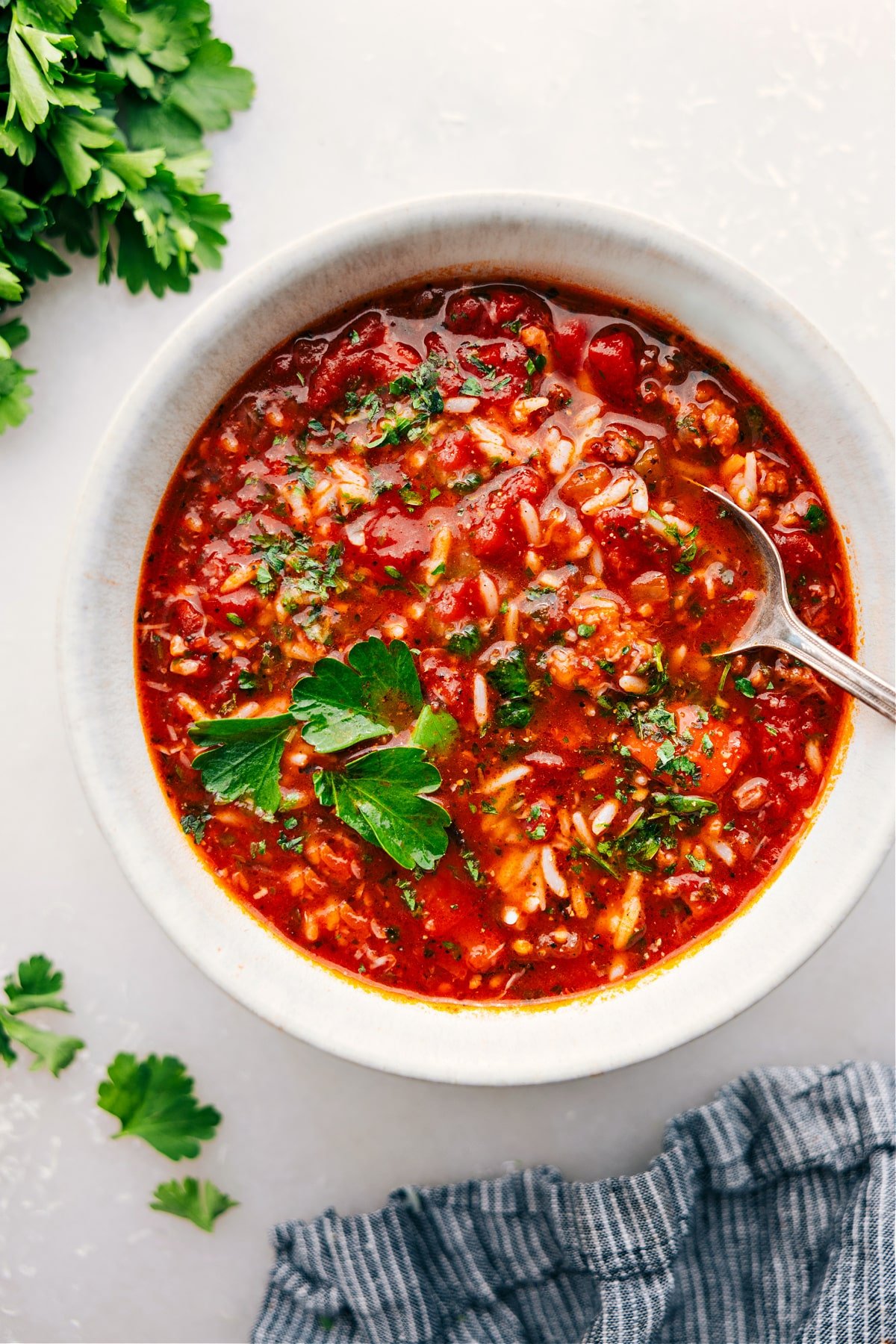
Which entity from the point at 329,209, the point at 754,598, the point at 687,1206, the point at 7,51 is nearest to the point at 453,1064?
the point at 687,1206

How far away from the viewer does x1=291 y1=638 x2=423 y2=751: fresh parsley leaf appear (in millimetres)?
2725

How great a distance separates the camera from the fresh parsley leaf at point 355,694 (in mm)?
2725

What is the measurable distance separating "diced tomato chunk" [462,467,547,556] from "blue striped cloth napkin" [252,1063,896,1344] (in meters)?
1.97

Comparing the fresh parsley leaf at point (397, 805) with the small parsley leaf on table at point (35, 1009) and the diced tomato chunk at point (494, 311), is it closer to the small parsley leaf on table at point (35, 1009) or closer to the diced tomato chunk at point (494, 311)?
the diced tomato chunk at point (494, 311)

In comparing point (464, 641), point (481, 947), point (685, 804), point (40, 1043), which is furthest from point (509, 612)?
point (40, 1043)

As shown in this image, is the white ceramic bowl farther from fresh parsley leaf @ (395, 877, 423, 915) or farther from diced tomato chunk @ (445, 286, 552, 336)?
fresh parsley leaf @ (395, 877, 423, 915)

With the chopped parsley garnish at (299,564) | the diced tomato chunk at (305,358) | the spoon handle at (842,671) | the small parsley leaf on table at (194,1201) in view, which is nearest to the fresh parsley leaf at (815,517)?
the spoon handle at (842,671)

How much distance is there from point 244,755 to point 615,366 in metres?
1.47

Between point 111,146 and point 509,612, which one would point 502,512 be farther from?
point 111,146

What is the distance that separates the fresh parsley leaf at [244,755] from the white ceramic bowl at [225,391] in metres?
0.19

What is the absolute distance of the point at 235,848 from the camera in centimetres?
288

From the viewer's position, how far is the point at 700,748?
281 centimetres

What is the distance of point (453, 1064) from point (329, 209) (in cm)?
261

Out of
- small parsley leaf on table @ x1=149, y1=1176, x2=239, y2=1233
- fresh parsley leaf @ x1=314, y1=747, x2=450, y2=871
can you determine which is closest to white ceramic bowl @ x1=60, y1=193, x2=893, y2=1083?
fresh parsley leaf @ x1=314, y1=747, x2=450, y2=871
